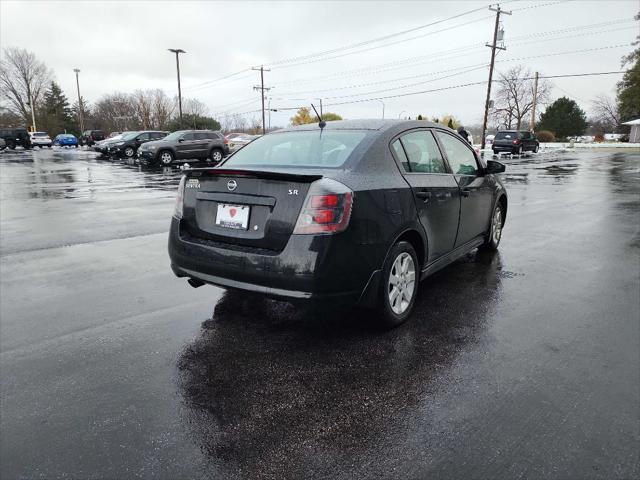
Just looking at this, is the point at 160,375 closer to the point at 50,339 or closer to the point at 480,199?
the point at 50,339

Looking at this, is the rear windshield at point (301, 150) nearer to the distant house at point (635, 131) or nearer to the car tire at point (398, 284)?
the car tire at point (398, 284)

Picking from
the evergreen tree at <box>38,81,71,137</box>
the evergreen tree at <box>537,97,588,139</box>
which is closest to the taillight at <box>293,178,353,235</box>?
the evergreen tree at <box>537,97,588,139</box>

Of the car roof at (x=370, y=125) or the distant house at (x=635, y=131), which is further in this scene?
the distant house at (x=635, y=131)

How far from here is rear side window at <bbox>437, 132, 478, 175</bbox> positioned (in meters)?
4.71

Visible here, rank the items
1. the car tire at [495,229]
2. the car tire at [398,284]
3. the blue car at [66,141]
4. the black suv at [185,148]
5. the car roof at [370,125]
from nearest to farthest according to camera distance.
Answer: the car tire at [398,284]
the car roof at [370,125]
the car tire at [495,229]
the black suv at [185,148]
the blue car at [66,141]

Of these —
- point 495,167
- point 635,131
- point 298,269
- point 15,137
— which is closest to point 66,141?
point 15,137

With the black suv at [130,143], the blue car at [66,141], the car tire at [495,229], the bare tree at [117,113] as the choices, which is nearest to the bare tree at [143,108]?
the bare tree at [117,113]

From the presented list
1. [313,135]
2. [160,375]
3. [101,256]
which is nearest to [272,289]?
[160,375]

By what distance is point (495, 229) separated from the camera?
6.04 m

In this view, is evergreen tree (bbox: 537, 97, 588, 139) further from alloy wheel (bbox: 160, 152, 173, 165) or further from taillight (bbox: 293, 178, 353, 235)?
taillight (bbox: 293, 178, 353, 235)

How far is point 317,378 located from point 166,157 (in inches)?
887

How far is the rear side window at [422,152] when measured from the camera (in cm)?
405

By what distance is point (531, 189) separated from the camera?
42.7ft

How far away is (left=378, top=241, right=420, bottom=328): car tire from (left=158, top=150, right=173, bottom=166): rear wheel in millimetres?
21807
